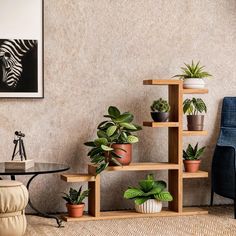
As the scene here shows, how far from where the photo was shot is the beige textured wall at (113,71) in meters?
5.46

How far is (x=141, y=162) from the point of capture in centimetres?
569

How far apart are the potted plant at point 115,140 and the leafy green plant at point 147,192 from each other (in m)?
0.24

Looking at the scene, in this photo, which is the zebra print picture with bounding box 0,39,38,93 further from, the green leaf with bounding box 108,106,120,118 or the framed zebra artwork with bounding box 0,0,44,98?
the green leaf with bounding box 108,106,120,118

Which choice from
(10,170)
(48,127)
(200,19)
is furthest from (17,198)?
(200,19)

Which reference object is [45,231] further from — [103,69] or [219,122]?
[219,122]

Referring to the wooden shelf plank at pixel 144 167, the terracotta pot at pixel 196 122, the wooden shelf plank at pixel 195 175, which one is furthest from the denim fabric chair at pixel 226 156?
the wooden shelf plank at pixel 144 167

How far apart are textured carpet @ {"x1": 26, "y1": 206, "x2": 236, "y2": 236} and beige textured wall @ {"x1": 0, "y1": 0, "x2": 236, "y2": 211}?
0.55 m

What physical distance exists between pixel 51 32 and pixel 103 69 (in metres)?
0.56

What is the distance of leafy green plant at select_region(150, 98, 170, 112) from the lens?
5.37m

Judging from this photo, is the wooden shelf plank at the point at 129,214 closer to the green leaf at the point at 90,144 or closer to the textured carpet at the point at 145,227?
the textured carpet at the point at 145,227

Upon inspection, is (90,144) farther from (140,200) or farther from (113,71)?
(113,71)

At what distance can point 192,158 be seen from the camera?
5602 mm

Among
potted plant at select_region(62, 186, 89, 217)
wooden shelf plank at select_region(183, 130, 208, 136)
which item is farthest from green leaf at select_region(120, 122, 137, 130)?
potted plant at select_region(62, 186, 89, 217)

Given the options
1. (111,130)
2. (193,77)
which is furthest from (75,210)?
(193,77)
